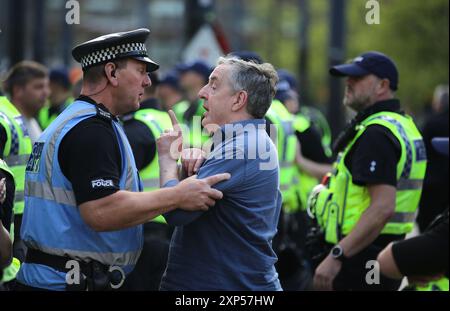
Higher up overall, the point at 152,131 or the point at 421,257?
the point at 421,257

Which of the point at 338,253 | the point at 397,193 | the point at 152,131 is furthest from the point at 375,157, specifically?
the point at 152,131

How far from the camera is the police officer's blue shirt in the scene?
14.5ft

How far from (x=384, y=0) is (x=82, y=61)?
2406 centimetres

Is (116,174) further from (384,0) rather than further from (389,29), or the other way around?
(384,0)

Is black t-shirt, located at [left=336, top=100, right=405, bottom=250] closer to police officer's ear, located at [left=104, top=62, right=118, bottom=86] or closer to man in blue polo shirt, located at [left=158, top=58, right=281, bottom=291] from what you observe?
man in blue polo shirt, located at [left=158, top=58, right=281, bottom=291]

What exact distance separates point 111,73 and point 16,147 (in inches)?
72.7

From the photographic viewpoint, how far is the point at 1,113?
619 cm

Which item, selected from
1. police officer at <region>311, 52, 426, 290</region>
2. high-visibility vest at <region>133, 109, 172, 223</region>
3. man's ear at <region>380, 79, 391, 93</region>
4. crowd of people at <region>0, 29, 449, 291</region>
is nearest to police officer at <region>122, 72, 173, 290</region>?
high-visibility vest at <region>133, 109, 172, 223</region>

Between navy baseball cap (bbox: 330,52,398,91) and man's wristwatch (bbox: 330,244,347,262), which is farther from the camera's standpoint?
navy baseball cap (bbox: 330,52,398,91)

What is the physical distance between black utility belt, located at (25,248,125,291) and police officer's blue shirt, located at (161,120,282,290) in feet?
1.18

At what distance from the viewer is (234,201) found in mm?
4438

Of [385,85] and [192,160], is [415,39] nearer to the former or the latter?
[385,85]

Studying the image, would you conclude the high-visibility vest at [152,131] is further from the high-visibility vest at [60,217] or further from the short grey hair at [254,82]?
the short grey hair at [254,82]

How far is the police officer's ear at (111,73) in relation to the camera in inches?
182
